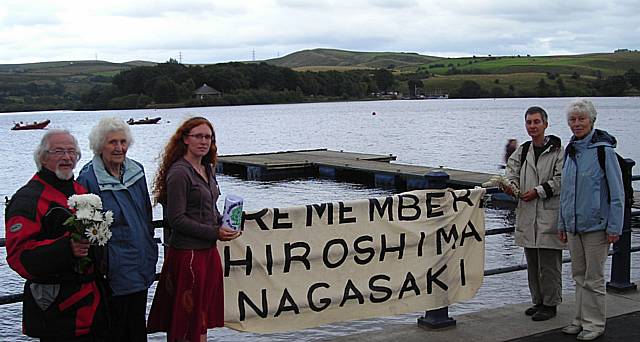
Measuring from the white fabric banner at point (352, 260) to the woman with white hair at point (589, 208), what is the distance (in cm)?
85

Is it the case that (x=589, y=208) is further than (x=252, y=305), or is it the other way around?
(x=589, y=208)

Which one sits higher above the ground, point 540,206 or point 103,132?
point 103,132

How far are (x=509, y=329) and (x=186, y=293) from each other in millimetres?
2968

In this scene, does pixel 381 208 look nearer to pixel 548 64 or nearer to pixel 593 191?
pixel 593 191

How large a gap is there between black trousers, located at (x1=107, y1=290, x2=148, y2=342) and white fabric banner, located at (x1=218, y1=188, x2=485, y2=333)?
103 centimetres

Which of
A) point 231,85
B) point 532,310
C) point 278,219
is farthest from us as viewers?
point 231,85

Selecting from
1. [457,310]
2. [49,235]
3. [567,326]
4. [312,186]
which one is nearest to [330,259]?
[567,326]

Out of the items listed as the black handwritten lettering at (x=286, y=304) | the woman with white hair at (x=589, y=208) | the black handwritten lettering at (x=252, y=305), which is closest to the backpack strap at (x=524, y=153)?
the woman with white hair at (x=589, y=208)

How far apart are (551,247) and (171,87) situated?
148m

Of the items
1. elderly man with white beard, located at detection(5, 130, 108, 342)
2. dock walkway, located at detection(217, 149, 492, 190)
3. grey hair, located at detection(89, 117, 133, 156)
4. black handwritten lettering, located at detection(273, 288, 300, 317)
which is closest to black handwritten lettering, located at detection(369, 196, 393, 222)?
black handwritten lettering, located at detection(273, 288, 300, 317)

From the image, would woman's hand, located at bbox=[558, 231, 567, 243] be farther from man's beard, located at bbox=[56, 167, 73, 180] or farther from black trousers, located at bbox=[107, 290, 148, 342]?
man's beard, located at bbox=[56, 167, 73, 180]

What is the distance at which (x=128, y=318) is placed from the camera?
4816 millimetres

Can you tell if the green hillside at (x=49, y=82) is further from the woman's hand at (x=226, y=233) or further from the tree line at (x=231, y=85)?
the woman's hand at (x=226, y=233)

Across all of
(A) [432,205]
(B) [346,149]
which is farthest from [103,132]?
(B) [346,149]
